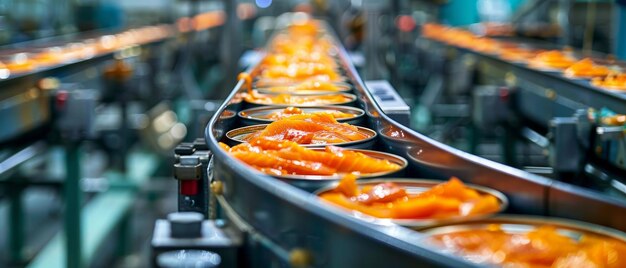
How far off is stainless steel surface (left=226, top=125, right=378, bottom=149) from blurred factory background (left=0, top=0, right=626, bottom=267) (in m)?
0.11

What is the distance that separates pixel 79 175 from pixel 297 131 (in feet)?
8.56

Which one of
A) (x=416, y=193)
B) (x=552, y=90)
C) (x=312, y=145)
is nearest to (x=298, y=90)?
(x=312, y=145)

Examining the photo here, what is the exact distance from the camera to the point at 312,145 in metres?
1.90

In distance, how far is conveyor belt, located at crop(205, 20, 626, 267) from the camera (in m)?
1.07

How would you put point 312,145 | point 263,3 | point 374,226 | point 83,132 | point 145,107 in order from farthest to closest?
point 263,3 < point 145,107 < point 83,132 < point 312,145 < point 374,226

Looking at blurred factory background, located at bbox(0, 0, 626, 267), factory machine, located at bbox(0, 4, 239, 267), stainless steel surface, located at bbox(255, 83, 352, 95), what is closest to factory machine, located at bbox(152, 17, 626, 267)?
blurred factory background, located at bbox(0, 0, 626, 267)

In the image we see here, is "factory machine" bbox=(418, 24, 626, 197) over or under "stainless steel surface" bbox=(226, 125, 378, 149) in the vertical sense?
under

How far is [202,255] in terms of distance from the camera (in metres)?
1.33

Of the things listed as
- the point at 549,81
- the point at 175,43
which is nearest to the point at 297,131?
the point at 549,81

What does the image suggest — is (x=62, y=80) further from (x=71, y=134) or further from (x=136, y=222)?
(x=136, y=222)

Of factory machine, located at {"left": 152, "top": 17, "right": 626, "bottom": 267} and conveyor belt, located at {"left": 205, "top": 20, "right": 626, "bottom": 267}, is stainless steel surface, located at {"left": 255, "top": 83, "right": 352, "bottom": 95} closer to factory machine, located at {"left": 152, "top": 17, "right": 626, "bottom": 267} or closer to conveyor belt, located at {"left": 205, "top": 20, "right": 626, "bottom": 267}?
factory machine, located at {"left": 152, "top": 17, "right": 626, "bottom": 267}

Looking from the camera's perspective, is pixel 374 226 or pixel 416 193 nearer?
pixel 374 226

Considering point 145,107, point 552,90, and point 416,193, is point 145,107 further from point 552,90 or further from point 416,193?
point 416,193

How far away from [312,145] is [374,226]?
82cm
